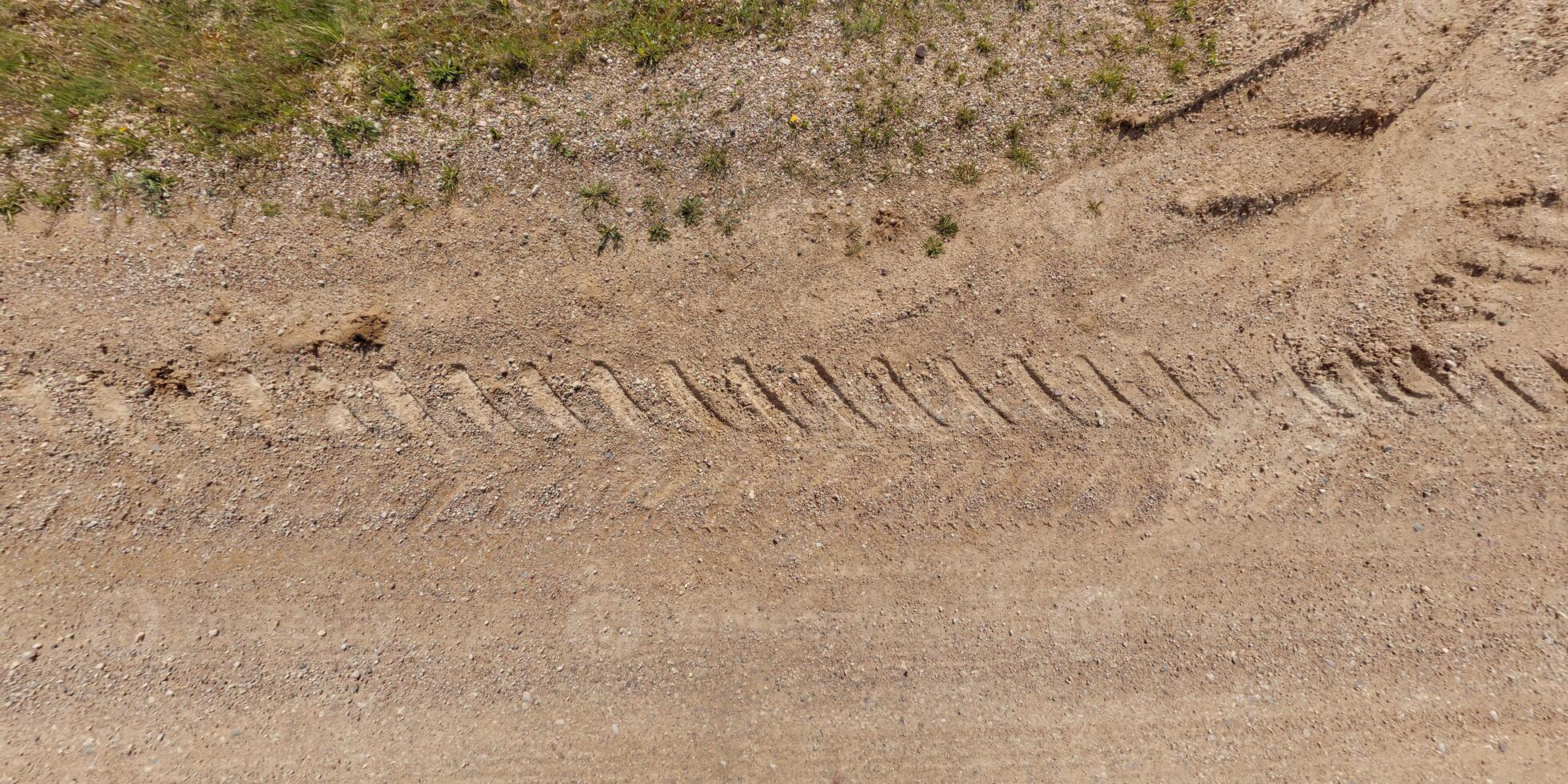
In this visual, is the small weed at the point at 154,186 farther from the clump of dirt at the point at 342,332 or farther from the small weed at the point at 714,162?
the small weed at the point at 714,162

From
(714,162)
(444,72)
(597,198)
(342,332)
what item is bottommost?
(342,332)

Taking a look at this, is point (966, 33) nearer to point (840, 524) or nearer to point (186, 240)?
point (840, 524)

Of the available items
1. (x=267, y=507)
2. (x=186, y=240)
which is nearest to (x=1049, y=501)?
(x=267, y=507)

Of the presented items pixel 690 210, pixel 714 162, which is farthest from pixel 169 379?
pixel 714 162

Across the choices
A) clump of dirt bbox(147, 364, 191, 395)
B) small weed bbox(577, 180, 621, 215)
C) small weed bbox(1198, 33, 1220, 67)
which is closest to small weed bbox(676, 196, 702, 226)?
small weed bbox(577, 180, 621, 215)

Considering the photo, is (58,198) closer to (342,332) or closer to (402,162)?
(342,332)

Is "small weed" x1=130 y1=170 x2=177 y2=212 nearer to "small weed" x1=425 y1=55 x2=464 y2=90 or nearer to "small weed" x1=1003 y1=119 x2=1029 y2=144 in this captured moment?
"small weed" x1=425 y1=55 x2=464 y2=90
